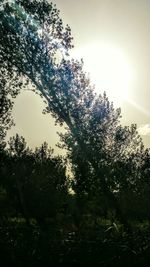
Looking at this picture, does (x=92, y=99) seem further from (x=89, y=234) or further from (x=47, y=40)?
(x=89, y=234)

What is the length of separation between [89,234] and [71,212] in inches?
2885

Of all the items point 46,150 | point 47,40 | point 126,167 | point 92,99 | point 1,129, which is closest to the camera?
point 47,40

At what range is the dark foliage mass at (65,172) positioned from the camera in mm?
18375

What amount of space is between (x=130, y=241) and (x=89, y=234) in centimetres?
186

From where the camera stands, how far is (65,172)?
3841 inches

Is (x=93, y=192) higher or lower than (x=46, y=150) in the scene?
lower

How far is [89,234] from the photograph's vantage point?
20.2m

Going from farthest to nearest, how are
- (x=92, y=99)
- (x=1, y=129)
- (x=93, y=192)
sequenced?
(x=93, y=192)
(x=1, y=129)
(x=92, y=99)

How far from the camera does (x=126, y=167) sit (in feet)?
255

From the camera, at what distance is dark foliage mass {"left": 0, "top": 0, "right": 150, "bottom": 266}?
18375mm

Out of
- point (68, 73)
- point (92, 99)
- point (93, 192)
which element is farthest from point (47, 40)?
point (93, 192)

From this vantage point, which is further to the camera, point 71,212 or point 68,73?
point 71,212

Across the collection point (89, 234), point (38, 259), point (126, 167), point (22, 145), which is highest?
point (22, 145)

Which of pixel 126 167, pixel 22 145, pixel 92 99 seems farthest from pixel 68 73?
pixel 22 145
